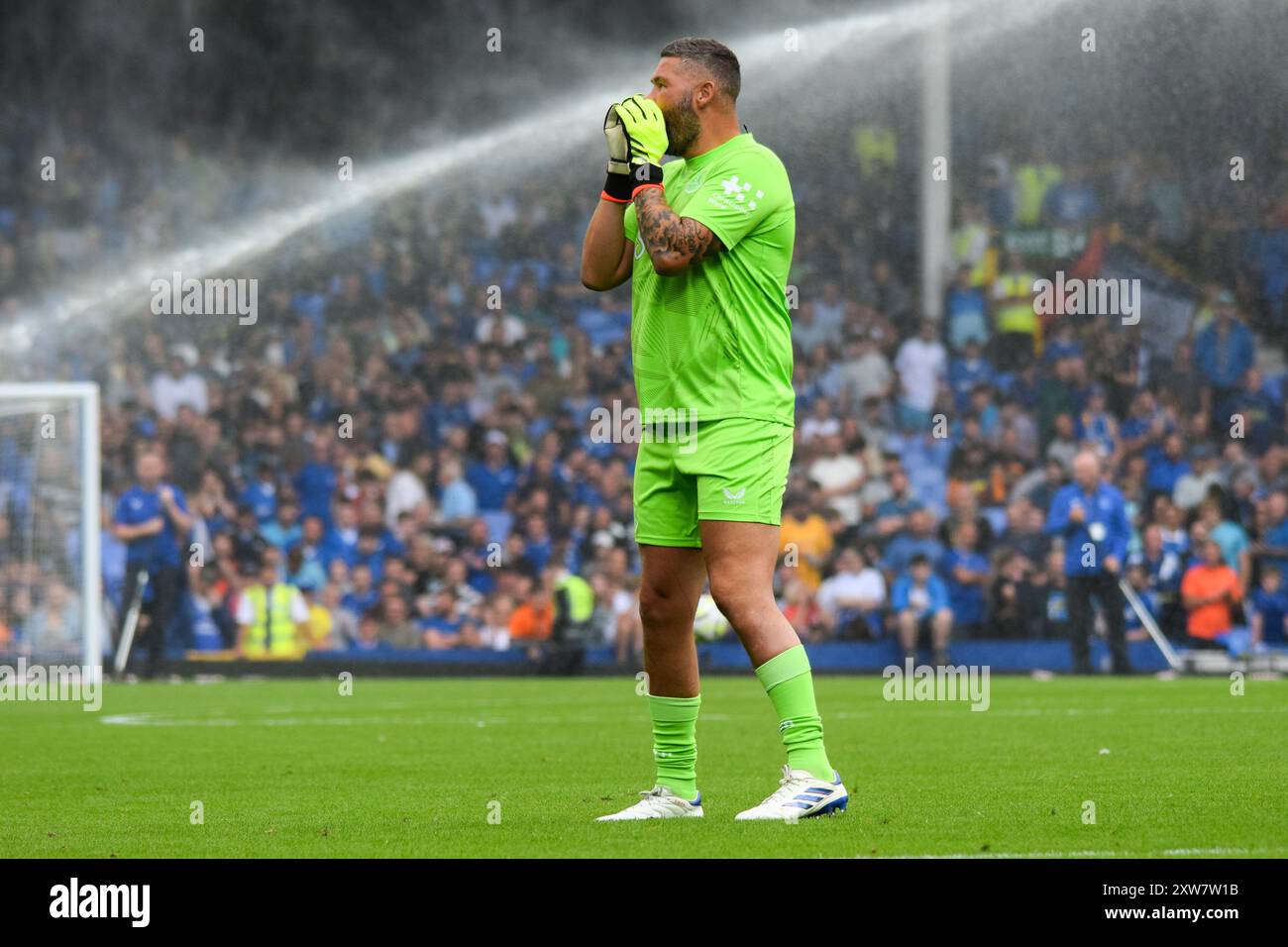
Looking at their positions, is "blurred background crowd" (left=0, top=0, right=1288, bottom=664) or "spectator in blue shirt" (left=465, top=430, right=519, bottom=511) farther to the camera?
"spectator in blue shirt" (left=465, top=430, right=519, bottom=511)

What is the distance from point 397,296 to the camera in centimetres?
2286

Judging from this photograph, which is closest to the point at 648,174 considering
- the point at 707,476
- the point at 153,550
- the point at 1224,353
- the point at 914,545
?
the point at 707,476

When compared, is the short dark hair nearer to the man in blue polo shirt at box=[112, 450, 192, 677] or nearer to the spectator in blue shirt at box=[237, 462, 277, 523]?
the man in blue polo shirt at box=[112, 450, 192, 677]

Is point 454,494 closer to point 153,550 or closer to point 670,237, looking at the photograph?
point 153,550

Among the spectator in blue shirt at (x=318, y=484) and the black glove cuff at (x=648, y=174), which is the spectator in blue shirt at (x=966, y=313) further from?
the black glove cuff at (x=648, y=174)

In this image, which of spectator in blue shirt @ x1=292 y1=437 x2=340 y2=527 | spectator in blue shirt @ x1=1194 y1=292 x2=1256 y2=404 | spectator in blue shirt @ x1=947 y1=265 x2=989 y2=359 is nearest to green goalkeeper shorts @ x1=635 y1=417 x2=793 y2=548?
spectator in blue shirt @ x1=292 y1=437 x2=340 y2=527

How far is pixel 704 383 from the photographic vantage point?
6.50 metres

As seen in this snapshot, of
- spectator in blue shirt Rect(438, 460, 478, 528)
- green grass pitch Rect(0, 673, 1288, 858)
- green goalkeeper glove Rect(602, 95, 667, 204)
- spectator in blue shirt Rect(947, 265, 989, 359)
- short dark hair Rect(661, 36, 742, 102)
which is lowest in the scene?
green grass pitch Rect(0, 673, 1288, 858)

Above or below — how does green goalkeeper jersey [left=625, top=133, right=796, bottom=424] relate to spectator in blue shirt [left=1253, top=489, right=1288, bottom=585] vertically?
above

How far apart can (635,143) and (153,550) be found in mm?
13447

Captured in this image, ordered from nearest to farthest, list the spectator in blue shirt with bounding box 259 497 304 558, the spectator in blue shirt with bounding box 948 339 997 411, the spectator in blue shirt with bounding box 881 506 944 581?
the spectator in blue shirt with bounding box 881 506 944 581, the spectator in blue shirt with bounding box 259 497 304 558, the spectator in blue shirt with bounding box 948 339 997 411

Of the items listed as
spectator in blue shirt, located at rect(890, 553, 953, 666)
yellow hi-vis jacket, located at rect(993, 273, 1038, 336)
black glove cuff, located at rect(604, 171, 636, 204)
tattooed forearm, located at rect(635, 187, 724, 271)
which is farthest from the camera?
yellow hi-vis jacket, located at rect(993, 273, 1038, 336)

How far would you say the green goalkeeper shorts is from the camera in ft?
20.9

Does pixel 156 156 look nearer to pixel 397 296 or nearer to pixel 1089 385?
pixel 397 296
